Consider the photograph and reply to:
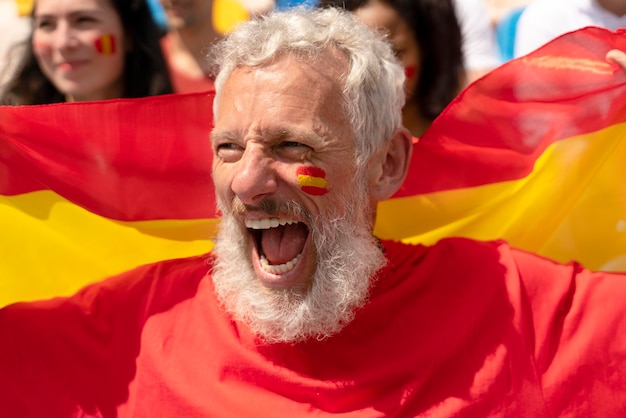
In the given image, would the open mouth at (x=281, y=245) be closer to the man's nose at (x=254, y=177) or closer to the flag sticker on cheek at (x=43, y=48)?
the man's nose at (x=254, y=177)

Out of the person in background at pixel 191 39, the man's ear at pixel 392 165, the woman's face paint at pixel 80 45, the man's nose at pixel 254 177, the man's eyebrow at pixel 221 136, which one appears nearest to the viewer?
the man's nose at pixel 254 177

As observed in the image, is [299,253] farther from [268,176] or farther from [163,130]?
[163,130]

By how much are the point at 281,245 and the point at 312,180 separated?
25 centimetres

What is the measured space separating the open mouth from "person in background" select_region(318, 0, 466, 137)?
1.40m

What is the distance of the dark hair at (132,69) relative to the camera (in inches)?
178

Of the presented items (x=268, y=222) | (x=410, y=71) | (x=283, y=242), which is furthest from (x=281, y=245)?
(x=410, y=71)

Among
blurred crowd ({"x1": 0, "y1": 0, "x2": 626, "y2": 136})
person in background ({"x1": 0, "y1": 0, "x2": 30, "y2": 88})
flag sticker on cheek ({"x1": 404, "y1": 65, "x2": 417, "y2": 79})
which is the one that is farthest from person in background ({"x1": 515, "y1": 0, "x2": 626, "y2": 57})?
person in background ({"x1": 0, "y1": 0, "x2": 30, "y2": 88})

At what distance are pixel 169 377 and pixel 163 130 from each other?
0.94m

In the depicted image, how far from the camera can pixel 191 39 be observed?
4.73 meters

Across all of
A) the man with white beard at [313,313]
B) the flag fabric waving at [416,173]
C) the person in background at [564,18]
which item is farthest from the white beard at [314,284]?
the person in background at [564,18]

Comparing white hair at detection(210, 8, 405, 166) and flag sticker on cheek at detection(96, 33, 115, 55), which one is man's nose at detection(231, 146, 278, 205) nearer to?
white hair at detection(210, 8, 405, 166)

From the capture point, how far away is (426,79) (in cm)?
432

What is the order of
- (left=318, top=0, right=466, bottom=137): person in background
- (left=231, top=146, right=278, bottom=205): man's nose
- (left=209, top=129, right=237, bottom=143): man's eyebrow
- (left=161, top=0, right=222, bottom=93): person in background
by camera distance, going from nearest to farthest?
(left=231, top=146, right=278, bottom=205): man's nose → (left=209, top=129, right=237, bottom=143): man's eyebrow → (left=318, top=0, right=466, bottom=137): person in background → (left=161, top=0, right=222, bottom=93): person in background

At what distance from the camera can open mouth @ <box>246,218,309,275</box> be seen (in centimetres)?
302
